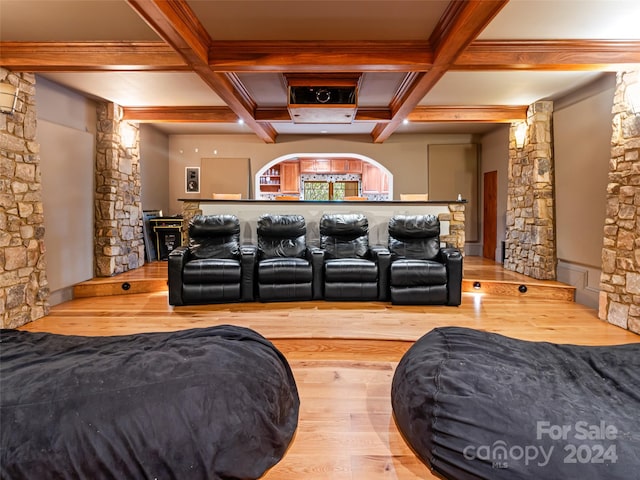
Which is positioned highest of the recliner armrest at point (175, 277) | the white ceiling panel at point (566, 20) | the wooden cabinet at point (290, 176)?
the white ceiling panel at point (566, 20)

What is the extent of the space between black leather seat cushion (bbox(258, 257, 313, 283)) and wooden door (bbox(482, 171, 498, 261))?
13.8 feet

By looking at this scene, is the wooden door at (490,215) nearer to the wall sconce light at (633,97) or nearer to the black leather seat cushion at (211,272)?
the wall sconce light at (633,97)

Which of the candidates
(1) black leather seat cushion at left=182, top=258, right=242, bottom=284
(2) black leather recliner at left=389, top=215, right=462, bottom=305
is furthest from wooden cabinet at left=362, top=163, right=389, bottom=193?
(1) black leather seat cushion at left=182, top=258, right=242, bottom=284

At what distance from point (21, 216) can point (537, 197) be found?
19.8 ft

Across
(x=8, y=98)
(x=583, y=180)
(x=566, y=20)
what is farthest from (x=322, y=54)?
(x=583, y=180)

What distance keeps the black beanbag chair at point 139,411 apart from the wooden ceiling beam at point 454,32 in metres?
Answer: 2.59

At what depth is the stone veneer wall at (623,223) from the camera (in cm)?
324

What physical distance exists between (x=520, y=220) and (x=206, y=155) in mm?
5851

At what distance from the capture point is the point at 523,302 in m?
4.19

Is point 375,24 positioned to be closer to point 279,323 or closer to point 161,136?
point 279,323

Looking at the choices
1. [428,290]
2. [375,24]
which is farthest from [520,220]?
Result: [375,24]

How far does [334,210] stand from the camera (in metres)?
4.87

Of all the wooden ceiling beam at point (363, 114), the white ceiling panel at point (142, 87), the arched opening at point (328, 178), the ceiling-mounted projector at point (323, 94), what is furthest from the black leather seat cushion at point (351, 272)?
the arched opening at point (328, 178)

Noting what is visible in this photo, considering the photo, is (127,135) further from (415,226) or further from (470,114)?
(470,114)
